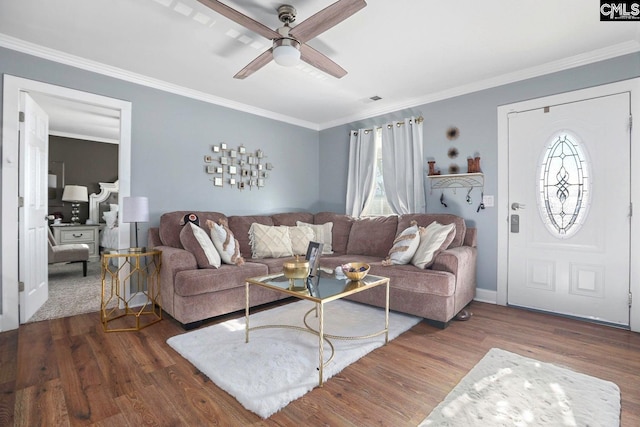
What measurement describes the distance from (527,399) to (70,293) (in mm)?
4729

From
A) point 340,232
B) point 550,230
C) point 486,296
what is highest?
point 550,230

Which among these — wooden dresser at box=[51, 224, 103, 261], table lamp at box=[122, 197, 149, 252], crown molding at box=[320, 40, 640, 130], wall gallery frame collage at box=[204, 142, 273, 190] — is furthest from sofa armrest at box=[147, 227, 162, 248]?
wooden dresser at box=[51, 224, 103, 261]

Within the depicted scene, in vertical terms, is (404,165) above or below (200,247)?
above

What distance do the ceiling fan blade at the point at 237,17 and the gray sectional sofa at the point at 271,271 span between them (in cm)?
199

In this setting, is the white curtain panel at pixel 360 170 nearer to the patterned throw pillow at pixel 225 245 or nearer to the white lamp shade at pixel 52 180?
the patterned throw pillow at pixel 225 245

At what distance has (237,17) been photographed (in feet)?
6.40

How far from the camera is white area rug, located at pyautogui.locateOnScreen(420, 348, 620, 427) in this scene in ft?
5.12

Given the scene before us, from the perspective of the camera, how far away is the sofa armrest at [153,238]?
3364mm

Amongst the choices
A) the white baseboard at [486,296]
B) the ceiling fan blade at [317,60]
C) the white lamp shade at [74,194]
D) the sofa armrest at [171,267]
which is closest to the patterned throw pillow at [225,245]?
the sofa armrest at [171,267]

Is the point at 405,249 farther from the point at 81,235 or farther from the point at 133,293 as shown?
the point at 81,235

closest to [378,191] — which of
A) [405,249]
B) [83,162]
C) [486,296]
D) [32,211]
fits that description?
[405,249]

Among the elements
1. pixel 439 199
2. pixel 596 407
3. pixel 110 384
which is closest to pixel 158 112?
pixel 110 384

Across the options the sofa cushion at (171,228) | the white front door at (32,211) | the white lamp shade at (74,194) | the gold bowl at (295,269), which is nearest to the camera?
the gold bowl at (295,269)

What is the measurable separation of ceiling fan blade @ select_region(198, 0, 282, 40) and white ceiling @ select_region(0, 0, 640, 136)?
24 centimetres
